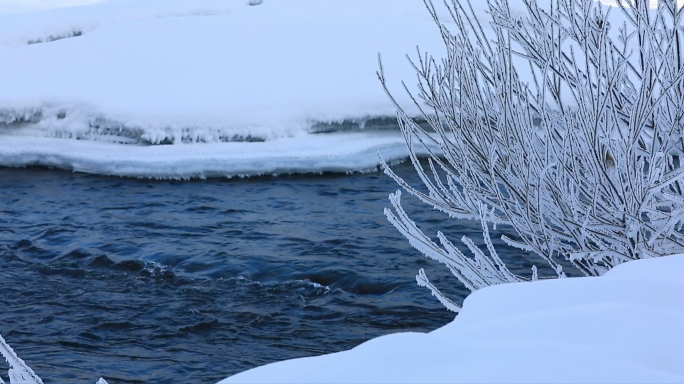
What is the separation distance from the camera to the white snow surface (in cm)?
212

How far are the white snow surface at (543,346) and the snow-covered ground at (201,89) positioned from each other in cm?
933

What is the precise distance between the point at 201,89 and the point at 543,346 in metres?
11.5

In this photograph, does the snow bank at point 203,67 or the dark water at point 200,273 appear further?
the snow bank at point 203,67

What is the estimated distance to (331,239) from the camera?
8.95 m

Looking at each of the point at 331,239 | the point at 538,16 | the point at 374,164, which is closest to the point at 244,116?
the point at 374,164

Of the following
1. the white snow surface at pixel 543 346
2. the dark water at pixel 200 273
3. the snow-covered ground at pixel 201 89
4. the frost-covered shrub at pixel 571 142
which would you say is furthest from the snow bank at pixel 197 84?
the white snow surface at pixel 543 346

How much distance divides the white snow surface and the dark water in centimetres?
348

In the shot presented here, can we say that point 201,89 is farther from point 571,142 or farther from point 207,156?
point 571,142

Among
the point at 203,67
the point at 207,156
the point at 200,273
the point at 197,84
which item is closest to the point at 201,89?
the point at 197,84

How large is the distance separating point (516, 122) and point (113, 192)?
7.91 meters

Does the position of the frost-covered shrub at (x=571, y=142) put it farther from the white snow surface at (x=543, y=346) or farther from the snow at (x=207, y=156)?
the snow at (x=207, y=156)

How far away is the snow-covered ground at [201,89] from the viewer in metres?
12.2

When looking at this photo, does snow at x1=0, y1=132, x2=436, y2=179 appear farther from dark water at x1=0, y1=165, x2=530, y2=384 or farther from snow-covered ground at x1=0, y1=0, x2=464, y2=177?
dark water at x1=0, y1=165, x2=530, y2=384

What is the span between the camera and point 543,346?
223cm
